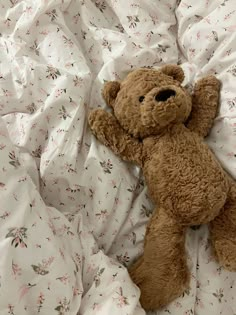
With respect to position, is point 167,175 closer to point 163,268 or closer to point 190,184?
point 190,184

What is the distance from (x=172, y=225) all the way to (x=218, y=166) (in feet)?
0.51

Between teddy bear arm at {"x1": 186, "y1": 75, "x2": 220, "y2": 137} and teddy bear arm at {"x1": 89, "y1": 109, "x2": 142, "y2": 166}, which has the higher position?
teddy bear arm at {"x1": 186, "y1": 75, "x2": 220, "y2": 137}

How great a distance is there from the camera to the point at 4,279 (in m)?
0.82

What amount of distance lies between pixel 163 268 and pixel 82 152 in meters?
0.31

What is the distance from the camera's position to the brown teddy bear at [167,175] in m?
0.95

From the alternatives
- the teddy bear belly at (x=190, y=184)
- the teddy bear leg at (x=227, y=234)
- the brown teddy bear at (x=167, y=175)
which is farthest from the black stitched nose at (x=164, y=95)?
the teddy bear leg at (x=227, y=234)

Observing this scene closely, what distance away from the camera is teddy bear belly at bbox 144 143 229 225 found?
3.09 feet

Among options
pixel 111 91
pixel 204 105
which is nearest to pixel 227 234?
pixel 204 105

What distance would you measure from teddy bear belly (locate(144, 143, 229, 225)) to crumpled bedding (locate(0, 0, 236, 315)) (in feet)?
0.29

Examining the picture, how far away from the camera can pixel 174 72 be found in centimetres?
107

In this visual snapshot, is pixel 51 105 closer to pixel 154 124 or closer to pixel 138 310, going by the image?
pixel 154 124

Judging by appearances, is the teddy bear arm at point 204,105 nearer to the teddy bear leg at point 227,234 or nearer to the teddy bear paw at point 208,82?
the teddy bear paw at point 208,82

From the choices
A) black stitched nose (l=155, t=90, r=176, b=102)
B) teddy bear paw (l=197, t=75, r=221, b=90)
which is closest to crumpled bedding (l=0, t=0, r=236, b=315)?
teddy bear paw (l=197, t=75, r=221, b=90)

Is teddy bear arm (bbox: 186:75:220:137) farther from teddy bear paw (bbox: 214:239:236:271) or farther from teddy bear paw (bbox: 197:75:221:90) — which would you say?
teddy bear paw (bbox: 214:239:236:271)
